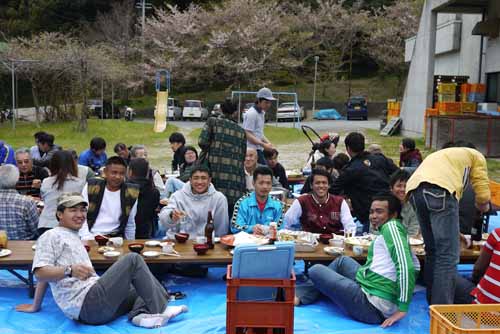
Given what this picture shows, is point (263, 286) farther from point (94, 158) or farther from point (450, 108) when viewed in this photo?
point (450, 108)

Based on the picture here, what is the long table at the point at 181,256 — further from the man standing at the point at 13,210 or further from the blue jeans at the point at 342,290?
the man standing at the point at 13,210

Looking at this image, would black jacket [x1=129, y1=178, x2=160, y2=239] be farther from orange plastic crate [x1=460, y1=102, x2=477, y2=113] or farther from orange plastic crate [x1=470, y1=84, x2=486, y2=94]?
orange plastic crate [x1=470, y1=84, x2=486, y2=94]

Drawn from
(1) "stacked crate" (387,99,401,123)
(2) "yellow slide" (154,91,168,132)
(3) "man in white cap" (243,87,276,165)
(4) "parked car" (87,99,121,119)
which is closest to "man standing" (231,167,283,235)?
(3) "man in white cap" (243,87,276,165)

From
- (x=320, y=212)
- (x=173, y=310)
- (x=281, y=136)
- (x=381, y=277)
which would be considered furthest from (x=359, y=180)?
(x=281, y=136)

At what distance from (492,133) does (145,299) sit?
50.0ft

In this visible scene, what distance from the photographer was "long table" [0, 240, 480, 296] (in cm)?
422

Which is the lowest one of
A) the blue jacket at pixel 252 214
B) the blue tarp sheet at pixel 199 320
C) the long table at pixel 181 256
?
the blue tarp sheet at pixel 199 320

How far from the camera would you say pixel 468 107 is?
63.7ft

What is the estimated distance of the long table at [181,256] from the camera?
4223 millimetres

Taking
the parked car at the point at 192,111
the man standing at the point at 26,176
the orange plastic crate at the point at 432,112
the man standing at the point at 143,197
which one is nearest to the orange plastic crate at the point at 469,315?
the man standing at the point at 143,197

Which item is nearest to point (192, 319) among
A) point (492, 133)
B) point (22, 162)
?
point (22, 162)

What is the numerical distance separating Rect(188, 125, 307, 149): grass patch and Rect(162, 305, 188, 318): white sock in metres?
16.6

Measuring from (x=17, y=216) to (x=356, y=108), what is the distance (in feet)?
101

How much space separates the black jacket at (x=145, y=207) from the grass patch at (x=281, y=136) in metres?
15.1
